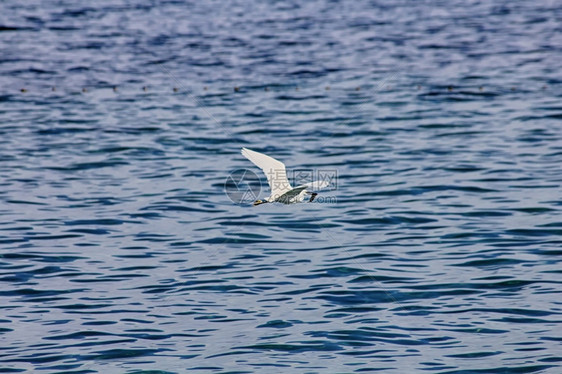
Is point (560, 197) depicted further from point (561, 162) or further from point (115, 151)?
point (115, 151)

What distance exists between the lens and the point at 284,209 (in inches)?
635

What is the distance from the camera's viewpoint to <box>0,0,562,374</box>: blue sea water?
10508 mm

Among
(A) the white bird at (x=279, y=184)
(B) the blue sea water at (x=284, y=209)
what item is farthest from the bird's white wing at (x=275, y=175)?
(B) the blue sea water at (x=284, y=209)

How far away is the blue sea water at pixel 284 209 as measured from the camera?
10.5 m

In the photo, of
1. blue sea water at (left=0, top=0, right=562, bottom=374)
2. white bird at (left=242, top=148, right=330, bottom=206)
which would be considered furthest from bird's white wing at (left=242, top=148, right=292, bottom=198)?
blue sea water at (left=0, top=0, right=562, bottom=374)

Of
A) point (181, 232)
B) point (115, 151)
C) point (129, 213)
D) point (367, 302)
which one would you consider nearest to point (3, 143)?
point (115, 151)

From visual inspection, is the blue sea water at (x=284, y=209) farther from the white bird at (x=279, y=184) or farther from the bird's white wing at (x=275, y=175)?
the bird's white wing at (x=275, y=175)

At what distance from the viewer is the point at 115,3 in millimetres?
44750

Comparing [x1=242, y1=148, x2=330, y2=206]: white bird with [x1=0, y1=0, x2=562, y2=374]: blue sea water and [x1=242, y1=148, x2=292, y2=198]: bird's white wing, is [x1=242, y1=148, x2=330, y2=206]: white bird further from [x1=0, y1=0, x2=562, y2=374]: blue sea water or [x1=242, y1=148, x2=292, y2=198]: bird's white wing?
[x1=0, y1=0, x2=562, y2=374]: blue sea water

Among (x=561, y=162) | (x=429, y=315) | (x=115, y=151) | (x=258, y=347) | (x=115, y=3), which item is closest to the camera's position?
(x=258, y=347)

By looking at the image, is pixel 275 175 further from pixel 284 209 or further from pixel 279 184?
pixel 284 209

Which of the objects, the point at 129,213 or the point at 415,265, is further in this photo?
the point at 129,213

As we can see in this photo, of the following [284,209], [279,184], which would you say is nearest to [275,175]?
[279,184]

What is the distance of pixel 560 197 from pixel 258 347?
299 inches
